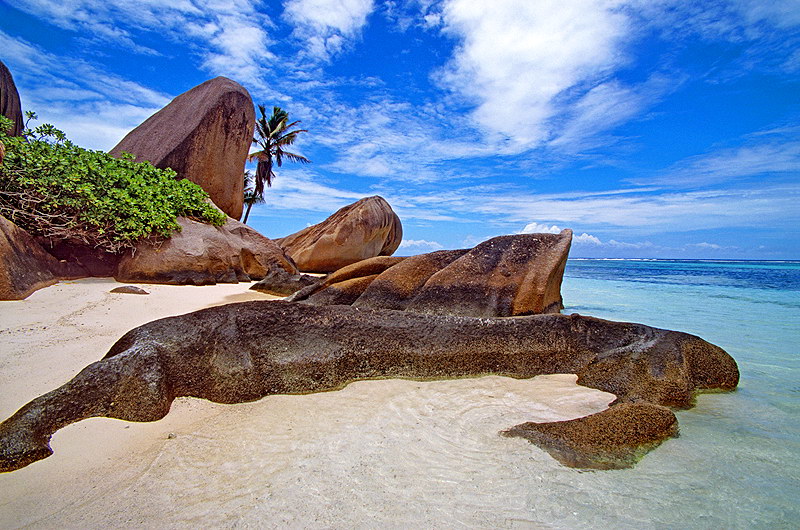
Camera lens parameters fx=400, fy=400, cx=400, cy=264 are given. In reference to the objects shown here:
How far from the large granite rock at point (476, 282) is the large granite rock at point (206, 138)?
729cm

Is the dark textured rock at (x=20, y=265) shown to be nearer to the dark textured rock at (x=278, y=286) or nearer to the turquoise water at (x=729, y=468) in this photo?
the dark textured rock at (x=278, y=286)

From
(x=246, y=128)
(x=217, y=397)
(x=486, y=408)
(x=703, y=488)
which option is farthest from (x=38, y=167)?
(x=703, y=488)

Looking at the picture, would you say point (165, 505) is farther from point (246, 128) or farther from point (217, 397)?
point (246, 128)

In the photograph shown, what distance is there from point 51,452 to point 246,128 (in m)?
11.4

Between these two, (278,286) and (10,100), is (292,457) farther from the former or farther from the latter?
(10,100)

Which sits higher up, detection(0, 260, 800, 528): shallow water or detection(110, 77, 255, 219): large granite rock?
detection(110, 77, 255, 219): large granite rock

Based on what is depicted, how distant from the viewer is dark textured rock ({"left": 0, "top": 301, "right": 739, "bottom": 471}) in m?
2.35

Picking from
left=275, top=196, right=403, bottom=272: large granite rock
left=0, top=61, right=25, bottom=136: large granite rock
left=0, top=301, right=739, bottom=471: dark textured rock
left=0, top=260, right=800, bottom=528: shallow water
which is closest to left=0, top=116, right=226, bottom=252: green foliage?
left=0, top=61, right=25, bottom=136: large granite rock

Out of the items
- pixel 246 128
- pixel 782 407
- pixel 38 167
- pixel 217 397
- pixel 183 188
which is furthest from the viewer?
pixel 246 128

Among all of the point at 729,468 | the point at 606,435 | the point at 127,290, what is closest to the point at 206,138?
the point at 127,290

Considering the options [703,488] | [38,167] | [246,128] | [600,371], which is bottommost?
[703,488]

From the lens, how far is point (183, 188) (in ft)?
29.3

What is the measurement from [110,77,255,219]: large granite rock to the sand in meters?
8.28

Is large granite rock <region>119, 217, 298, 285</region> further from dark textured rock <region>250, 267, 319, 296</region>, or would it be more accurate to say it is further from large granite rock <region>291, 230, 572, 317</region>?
large granite rock <region>291, 230, 572, 317</region>
